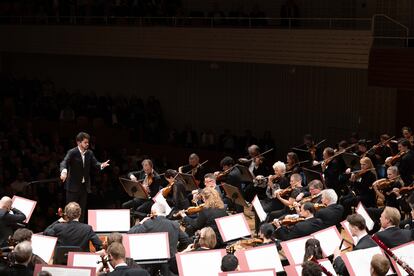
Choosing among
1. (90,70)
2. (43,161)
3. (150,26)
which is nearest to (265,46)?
(150,26)

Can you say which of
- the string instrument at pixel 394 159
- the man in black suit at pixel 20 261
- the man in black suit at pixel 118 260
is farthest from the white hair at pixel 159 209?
the string instrument at pixel 394 159

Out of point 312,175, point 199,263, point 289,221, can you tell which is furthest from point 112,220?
point 312,175

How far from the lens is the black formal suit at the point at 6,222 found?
1048 cm

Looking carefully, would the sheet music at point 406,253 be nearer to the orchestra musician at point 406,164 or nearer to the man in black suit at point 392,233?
the man in black suit at point 392,233

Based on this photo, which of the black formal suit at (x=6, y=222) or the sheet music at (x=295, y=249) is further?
the black formal suit at (x=6, y=222)

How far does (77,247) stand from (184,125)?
45.9 ft

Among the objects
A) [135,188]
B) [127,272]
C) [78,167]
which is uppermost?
[78,167]

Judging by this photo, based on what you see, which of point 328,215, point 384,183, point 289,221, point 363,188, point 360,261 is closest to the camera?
point 360,261

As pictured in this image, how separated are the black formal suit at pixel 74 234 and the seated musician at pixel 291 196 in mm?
3157

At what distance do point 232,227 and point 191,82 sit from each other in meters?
13.4

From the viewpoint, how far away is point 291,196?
11883 mm

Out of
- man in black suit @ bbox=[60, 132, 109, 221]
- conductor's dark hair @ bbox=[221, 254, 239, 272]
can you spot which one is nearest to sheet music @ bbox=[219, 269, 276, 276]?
conductor's dark hair @ bbox=[221, 254, 239, 272]

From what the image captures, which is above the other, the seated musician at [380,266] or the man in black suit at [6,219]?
the seated musician at [380,266]

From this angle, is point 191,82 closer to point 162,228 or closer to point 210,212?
point 210,212
